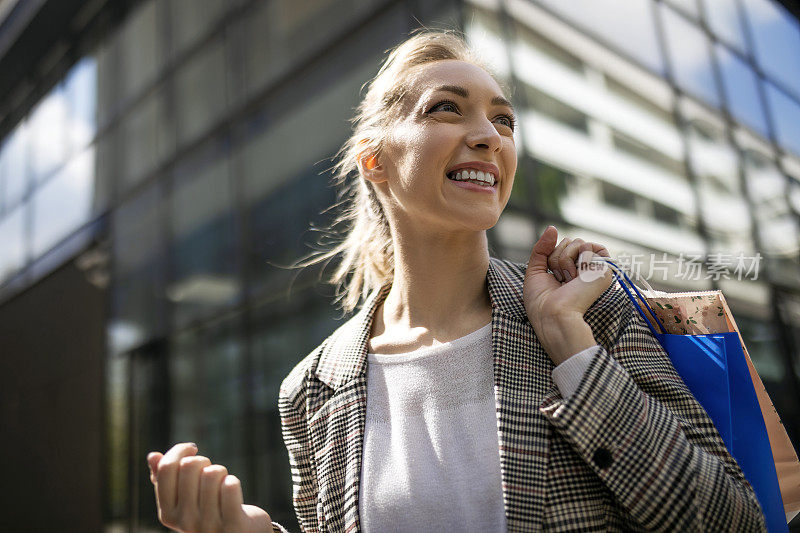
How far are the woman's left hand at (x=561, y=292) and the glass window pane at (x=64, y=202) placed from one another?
883 cm

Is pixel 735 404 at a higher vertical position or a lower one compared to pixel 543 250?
lower

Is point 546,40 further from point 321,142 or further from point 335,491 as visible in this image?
point 335,491

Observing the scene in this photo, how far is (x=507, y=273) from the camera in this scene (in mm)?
1758

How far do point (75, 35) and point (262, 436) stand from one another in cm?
752

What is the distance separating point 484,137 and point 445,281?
1.31 feet

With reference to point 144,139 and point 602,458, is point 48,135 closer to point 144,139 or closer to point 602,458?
point 144,139

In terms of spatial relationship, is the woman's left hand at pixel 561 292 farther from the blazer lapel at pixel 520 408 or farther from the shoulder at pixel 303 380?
the shoulder at pixel 303 380

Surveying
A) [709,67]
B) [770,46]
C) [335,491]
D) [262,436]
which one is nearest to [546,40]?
[709,67]

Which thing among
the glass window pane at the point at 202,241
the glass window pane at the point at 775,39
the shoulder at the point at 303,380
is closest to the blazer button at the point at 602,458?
the shoulder at the point at 303,380

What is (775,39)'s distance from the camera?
3930 millimetres

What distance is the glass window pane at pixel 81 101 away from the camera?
927 cm

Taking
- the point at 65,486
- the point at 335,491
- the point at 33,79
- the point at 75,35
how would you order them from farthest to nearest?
the point at 33,79 < the point at 75,35 < the point at 65,486 < the point at 335,491

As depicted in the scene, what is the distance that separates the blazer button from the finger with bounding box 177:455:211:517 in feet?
2.71

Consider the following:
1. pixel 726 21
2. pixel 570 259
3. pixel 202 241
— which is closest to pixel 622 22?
pixel 726 21
